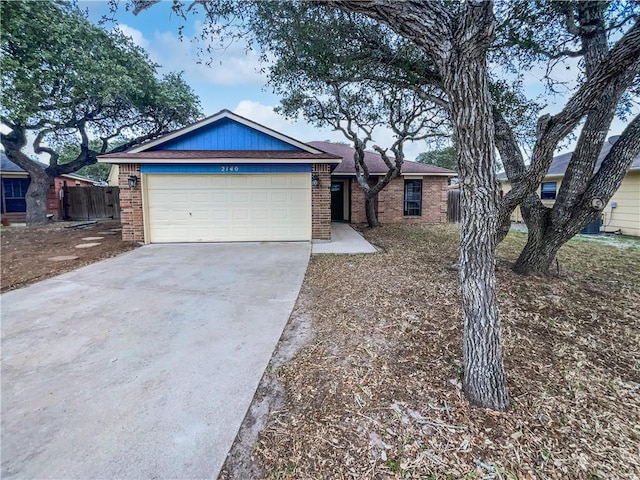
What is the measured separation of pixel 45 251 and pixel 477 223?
→ 34.2 feet

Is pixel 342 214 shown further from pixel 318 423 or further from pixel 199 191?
pixel 318 423

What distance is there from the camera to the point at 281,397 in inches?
100

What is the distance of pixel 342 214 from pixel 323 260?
9.05 metres

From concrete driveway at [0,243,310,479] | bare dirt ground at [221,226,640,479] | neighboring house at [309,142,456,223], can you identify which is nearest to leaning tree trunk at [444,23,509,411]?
bare dirt ground at [221,226,640,479]

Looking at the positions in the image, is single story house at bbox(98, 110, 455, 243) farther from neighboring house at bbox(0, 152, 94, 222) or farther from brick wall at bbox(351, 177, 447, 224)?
neighboring house at bbox(0, 152, 94, 222)

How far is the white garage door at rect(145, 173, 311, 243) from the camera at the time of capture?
922 centimetres

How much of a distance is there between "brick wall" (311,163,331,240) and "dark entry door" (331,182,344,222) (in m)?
6.46

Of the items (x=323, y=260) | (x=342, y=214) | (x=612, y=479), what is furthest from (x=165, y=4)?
(x=342, y=214)

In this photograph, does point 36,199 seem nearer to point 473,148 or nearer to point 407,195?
point 407,195

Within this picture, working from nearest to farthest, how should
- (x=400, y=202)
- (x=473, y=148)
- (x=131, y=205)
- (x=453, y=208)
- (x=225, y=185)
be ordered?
(x=473, y=148) → (x=131, y=205) → (x=225, y=185) → (x=400, y=202) → (x=453, y=208)

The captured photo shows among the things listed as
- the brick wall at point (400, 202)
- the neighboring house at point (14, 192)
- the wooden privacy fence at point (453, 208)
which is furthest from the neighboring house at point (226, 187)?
the neighboring house at point (14, 192)

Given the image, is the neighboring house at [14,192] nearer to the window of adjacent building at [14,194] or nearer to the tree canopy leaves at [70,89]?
the window of adjacent building at [14,194]

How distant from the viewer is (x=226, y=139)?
9594 mm

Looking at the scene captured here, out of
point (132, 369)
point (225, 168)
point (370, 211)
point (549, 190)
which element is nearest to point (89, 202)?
point (225, 168)
